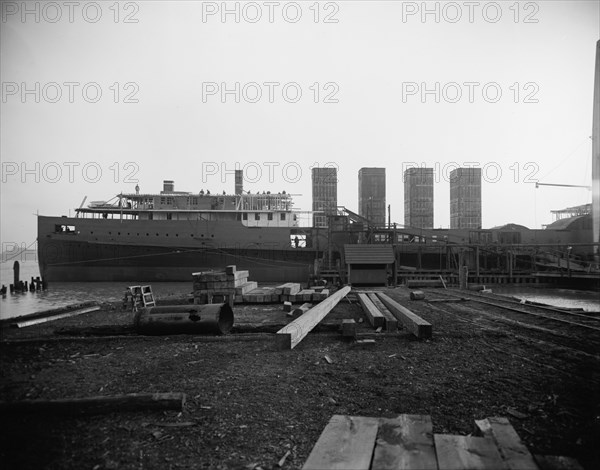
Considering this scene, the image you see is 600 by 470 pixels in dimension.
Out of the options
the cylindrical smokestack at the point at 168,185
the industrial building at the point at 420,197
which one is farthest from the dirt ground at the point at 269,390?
the industrial building at the point at 420,197

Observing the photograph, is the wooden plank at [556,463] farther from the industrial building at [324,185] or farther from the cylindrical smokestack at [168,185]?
the industrial building at [324,185]

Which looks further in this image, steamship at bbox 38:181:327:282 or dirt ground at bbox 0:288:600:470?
steamship at bbox 38:181:327:282

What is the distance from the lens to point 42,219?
3042 centimetres

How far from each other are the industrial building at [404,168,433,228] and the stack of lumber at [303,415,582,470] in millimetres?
49080

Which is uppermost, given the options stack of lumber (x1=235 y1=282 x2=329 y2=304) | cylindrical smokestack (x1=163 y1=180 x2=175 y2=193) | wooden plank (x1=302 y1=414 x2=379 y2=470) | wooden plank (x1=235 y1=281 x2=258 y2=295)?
cylindrical smokestack (x1=163 y1=180 x2=175 y2=193)

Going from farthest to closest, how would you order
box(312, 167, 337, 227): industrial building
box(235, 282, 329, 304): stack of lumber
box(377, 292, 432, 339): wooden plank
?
box(312, 167, 337, 227): industrial building → box(235, 282, 329, 304): stack of lumber → box(377, 292, 432, 339): wooden plank

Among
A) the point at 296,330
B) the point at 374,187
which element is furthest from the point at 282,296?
the point at 374,187

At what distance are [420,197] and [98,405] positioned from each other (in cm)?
5115

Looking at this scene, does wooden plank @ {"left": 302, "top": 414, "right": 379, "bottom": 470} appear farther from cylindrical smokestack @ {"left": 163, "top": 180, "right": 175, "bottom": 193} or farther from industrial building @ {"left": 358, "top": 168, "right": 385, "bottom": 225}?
industrial building @ {"left": 358, "top": 168, "right": 385, "bottom": 225}

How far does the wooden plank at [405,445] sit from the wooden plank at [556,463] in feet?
1.85

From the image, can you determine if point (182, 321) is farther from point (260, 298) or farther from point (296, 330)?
point (260, 298)

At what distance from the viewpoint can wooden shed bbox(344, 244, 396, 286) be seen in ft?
66.2

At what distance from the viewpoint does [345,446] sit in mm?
2305

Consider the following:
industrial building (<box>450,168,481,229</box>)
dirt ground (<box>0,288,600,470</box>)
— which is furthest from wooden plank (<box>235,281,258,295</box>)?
industrial building (<box>450,168,481,229</box>)
